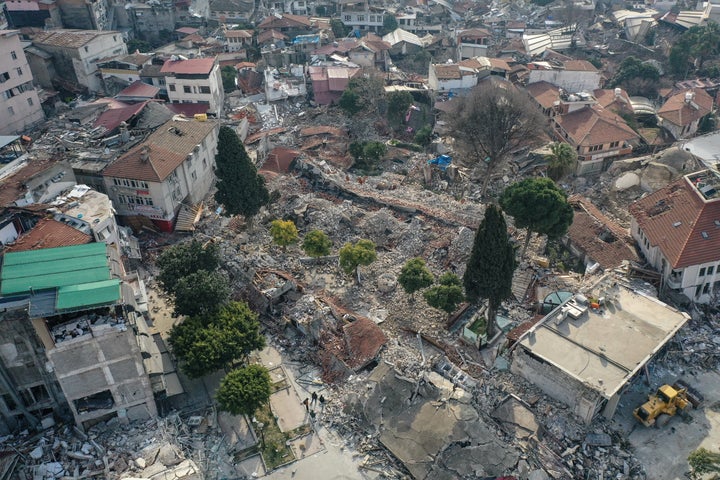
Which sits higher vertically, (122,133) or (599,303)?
(122,133)

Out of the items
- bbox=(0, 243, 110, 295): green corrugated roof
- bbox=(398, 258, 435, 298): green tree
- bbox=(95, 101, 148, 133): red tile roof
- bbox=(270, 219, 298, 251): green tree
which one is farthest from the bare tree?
bbox=(0, 243, 110, 295): green corrugated roof

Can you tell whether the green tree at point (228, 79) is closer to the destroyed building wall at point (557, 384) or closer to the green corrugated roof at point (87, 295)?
the green corrugated roof at point (87, 295)

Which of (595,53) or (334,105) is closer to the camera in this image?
(334,105)

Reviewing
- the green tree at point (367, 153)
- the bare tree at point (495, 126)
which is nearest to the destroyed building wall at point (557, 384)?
the bare tree at point (495, 126)

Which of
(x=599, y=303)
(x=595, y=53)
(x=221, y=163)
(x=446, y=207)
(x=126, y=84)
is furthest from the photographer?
(x=595, y=53)

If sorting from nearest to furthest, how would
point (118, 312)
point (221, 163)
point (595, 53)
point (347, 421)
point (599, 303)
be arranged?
point (118, 312)
point (347, 421)
point (599, 303)
point (221, 163)
point (595, 53)

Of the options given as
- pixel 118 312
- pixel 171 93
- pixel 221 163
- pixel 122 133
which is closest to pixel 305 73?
pixel 171 93

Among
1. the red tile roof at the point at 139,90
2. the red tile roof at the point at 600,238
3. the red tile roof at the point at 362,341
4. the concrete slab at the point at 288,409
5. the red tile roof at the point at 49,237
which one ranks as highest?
the red tile roof at the point at 49,237

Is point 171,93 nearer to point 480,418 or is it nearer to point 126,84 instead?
point 126,84
